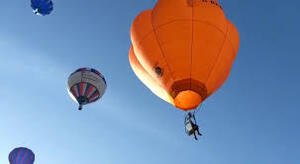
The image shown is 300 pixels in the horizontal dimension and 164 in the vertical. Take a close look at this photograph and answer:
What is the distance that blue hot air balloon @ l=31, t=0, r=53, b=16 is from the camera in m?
20.0

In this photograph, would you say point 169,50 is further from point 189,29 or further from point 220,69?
point 220,69

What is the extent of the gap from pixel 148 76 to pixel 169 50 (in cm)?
154

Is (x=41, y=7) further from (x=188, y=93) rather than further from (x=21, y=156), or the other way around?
(x=188, y=93)

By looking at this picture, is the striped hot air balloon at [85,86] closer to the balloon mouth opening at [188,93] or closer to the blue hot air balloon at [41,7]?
the blue hot air balloon at [41,7]

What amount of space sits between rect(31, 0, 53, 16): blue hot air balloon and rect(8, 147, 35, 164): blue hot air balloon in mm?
7456

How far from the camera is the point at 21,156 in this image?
2203 centimetres

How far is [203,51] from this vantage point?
50.3 ft

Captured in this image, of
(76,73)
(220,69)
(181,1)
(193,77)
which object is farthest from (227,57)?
(76,73)

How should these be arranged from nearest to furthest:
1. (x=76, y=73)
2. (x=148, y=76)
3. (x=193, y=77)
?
1. (x=193, y=77)
2. (x=148, y=76)
3. (x=76, y=73)

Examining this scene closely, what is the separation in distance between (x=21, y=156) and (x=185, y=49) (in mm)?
11756

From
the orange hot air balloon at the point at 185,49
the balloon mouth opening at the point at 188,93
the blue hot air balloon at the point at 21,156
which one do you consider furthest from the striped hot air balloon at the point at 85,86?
the balloon mouth opening at the point at 188,93

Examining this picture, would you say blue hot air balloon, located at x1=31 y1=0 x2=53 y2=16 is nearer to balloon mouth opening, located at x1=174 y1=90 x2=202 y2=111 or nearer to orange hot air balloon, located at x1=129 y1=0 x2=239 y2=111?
orange hot air balloon, located at x1=129 y1=0 x2=239 y2=111

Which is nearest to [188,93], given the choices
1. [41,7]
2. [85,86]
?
[85,86]

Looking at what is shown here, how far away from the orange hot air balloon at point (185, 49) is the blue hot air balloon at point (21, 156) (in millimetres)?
9664
